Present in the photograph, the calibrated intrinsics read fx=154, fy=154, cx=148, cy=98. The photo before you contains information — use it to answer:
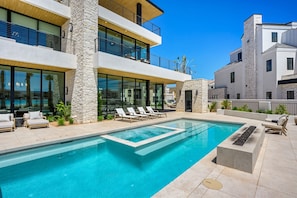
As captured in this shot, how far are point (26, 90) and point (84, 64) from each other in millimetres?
4233

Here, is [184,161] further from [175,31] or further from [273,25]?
[175,31]

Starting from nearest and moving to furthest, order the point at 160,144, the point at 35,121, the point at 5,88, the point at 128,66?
the point at 160,144 → the point at 35,121 → the point at 5,88 → the point at 128,66

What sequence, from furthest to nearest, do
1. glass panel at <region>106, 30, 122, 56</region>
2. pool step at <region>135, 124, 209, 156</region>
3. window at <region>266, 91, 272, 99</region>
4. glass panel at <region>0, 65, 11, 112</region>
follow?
window at <region>266, 91, 272, 99</region>
glass panel at <region>106, 30, 122, 56</region>
glass panel at <region>0, 65, 11, 112</region>
pool step at <region>135, 124, 209, 156</region>

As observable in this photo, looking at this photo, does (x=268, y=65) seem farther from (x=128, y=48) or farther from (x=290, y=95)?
(x=128, y=48)

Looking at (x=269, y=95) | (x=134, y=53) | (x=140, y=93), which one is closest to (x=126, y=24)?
(x=134, y=53)

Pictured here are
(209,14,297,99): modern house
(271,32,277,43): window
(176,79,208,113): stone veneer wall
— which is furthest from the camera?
(271,32,277,43): window

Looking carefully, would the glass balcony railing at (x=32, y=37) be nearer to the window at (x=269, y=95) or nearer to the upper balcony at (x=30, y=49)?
the upper balcony at (x=30, y=49)

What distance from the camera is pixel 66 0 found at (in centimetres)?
1141

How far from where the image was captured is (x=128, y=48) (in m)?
13.5

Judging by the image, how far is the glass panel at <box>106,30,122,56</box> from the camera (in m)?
12.2

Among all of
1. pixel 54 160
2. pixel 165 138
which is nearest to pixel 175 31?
pixel 165 138

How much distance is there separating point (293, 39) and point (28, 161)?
29.8m

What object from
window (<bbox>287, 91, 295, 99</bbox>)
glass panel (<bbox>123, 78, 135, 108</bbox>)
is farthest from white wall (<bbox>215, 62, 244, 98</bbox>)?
glass panel (<bbox>123, 78, 135, 108</bbox>)

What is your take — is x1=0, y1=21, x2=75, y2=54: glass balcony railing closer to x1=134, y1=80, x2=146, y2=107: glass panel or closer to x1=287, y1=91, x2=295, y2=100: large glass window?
x1=134, y1=80, x2=146, y2=107: glass panel
